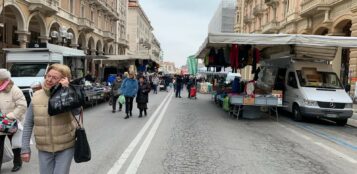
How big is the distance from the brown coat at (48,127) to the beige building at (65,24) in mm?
18142

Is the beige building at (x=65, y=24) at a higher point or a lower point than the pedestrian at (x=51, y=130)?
higher

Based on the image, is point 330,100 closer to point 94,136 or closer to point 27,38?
point 94,136

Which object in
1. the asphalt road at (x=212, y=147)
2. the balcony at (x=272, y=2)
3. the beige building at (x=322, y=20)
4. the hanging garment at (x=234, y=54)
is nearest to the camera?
the asphalt road at (x=212, y=147)

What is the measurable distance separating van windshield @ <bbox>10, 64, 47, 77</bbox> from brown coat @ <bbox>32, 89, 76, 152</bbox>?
13195mm

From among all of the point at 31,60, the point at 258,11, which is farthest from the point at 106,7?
the point at 31,60

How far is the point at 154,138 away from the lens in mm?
9383

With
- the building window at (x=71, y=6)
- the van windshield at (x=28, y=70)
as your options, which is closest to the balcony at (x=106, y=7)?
the building window at (x=71, y=6)

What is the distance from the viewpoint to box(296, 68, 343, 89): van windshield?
558 inches

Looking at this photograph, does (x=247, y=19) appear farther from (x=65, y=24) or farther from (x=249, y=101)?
(x=249, y=101)

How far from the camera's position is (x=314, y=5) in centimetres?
→ 2841

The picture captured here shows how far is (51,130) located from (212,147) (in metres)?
5.18

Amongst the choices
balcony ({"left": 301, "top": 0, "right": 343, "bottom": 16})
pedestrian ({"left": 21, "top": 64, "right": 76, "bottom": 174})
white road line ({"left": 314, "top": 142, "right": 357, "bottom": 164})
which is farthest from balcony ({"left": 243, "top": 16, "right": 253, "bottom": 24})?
pedestrian ({"left": 21, "top": 64, "right": 76, "bottom": 174})

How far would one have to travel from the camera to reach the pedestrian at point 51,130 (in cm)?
367

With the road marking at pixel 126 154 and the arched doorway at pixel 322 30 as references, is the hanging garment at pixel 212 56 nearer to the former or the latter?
the road marking at pixel 126 154
